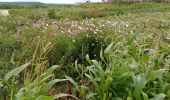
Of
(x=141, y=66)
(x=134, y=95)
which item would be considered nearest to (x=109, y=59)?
(x=141, y=66)

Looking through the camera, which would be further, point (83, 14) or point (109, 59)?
point (83, 14)

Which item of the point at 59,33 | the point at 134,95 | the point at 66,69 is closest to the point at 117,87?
the point at 134,95

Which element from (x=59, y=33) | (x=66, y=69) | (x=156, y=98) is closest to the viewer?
(x=156, y=98)

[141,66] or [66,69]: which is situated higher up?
[141,66]

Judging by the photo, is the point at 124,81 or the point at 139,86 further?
the point at 124,81

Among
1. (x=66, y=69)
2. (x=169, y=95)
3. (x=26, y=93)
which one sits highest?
(x=26, y=93)

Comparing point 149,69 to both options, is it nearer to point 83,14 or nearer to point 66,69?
point 66,69

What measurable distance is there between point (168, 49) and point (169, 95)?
1903 millimetres

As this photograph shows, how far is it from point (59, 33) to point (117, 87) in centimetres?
412

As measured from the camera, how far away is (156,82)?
4.32m

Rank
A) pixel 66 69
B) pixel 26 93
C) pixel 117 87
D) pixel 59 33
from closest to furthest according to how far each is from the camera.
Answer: pixel 26 93 → pixel 117 87 → pixel 66 69 → pixel 59 33

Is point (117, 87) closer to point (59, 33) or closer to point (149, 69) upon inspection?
point (149, 69)

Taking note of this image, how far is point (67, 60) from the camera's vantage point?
7.29 m

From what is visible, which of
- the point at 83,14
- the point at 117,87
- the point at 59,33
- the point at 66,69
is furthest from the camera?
the point at 83,14
